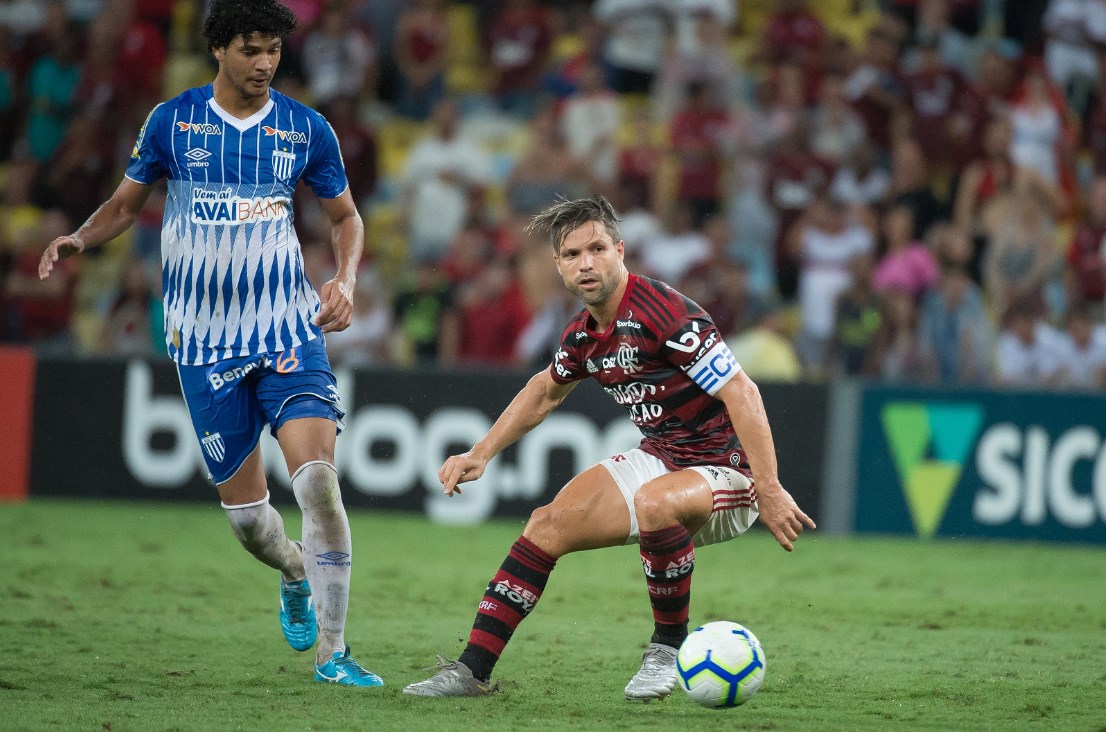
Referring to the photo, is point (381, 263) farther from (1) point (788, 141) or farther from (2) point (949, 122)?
(2) point (949, 122)

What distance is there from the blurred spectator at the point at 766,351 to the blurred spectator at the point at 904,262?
1144 millimetres

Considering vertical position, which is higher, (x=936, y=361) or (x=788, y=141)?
(x=788, y=141)

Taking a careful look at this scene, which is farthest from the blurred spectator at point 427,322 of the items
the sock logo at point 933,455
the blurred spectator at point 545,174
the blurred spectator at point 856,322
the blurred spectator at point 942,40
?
the blurred spectator at point 942,40

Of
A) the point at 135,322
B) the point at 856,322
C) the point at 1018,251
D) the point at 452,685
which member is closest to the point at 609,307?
the point at 452,685

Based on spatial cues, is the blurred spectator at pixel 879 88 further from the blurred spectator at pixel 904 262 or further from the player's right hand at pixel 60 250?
the player's right hand at pixel 60 250

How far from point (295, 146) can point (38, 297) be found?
881 cm

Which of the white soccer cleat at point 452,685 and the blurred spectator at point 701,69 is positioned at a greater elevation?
the blurred spectator at point 701,69

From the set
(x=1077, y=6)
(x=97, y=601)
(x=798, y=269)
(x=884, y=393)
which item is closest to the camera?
(x=97, y=601)

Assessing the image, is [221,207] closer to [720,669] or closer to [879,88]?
[720,669]

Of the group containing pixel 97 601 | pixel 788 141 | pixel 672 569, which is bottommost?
pixel 97 601

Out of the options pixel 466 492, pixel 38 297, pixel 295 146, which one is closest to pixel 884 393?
pixel 466 492

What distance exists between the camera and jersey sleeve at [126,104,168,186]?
19.9ft

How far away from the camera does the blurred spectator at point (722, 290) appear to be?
12844 millimetres

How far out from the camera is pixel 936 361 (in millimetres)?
12789
